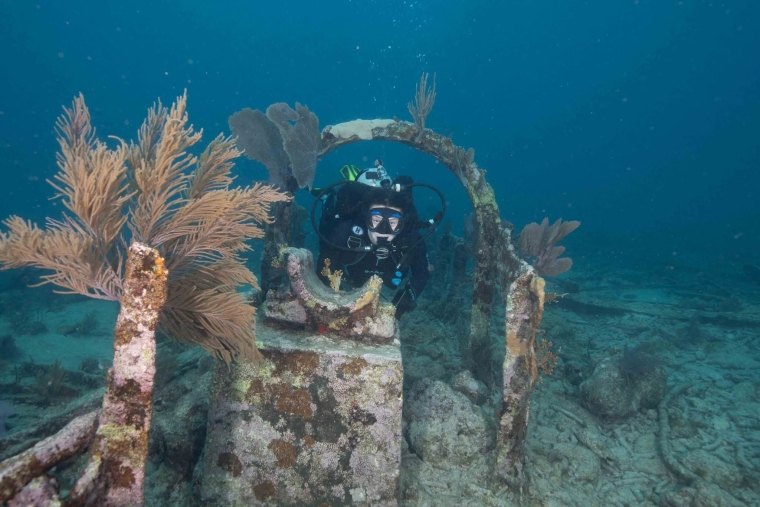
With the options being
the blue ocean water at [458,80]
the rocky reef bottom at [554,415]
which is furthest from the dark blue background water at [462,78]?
the rocky reef bottom at [554,415]

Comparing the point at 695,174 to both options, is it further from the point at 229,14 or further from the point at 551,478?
the point at 229,14

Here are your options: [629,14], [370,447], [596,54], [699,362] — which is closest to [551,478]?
[370,447]

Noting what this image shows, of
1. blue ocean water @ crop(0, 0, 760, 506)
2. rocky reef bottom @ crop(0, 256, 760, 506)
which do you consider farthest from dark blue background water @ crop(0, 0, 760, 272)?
rocky reef bottom @ crop(0, 256, 760, 506)

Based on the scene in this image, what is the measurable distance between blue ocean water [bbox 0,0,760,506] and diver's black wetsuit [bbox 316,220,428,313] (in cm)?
4953

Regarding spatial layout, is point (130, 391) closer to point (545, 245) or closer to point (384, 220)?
point (384, 220)

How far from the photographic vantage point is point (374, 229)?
6.33m


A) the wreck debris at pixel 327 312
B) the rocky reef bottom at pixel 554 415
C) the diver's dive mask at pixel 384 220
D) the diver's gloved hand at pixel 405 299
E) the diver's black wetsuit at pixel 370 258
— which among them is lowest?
the rocky reef bottom at pixel 554 415

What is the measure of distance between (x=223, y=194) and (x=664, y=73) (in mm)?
123013

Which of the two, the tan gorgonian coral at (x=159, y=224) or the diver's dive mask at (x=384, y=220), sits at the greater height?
the diver's dive mask at (x=384, y=220)

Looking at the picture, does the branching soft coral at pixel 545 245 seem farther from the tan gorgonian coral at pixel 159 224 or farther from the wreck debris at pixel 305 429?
the tan gorgonian coral at pixel 159 224

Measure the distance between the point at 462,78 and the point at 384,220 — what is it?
121585mm

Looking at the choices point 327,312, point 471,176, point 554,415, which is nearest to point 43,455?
point 327,312

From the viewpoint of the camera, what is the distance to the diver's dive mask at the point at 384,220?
20.5 ft

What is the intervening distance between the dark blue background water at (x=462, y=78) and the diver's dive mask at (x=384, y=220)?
53.7 m
